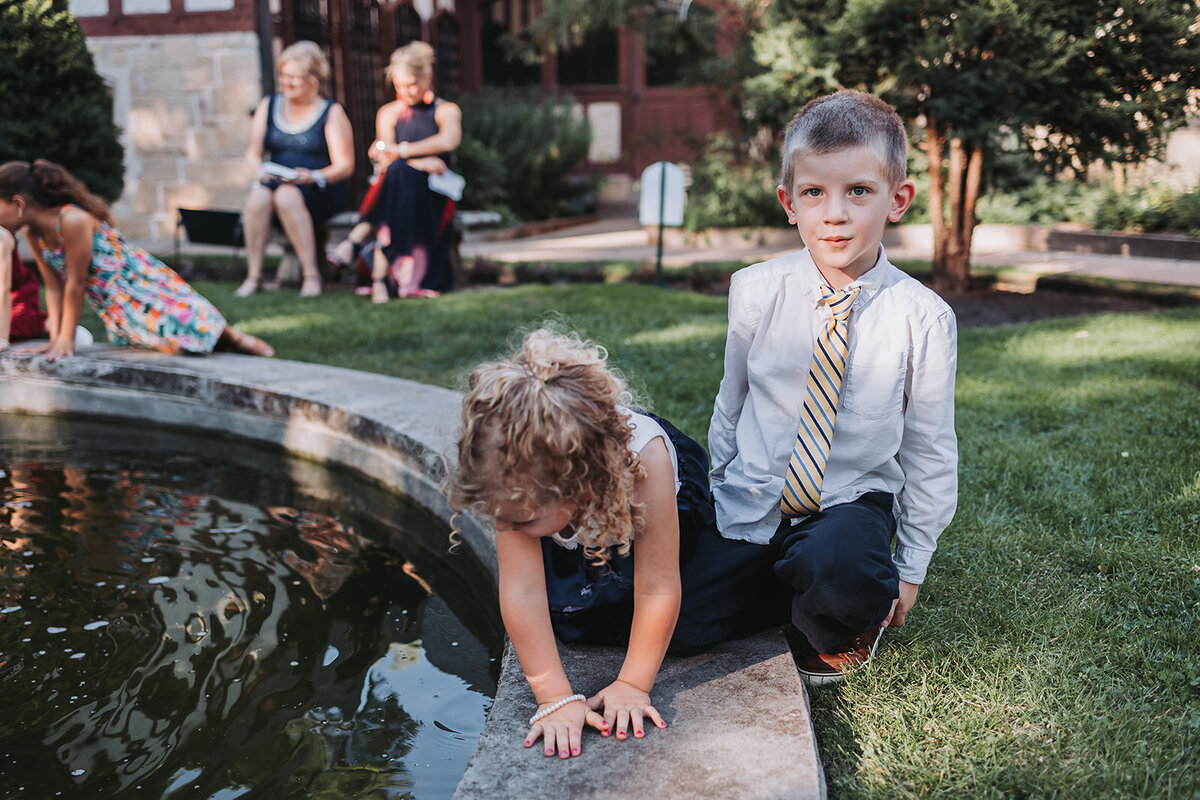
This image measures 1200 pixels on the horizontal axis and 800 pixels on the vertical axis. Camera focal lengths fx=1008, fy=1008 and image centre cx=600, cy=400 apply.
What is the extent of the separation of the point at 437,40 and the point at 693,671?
1253 centimetres

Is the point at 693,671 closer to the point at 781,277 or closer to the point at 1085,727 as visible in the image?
the point at 1085,727

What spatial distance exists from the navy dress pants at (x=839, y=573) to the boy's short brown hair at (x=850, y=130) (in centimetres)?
72

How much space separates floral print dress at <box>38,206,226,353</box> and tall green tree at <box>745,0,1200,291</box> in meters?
3.79

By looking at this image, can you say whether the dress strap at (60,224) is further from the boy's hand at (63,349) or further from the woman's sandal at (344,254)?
the woman's sandal at (344,254)

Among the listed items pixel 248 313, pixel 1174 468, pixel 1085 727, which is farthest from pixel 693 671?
pixel 248 313

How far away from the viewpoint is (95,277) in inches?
190

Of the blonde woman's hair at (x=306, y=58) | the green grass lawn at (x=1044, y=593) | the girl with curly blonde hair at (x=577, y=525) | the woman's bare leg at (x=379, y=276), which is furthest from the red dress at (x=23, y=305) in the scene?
the girl with curly blonde hair at (x=577, y=525)

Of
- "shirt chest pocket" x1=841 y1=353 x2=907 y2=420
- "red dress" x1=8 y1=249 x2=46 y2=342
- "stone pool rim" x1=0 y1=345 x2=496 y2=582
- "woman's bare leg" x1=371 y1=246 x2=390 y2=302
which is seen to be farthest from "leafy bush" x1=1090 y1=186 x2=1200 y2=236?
"red dress" x1=8 y1=249 x2=46 y2=342

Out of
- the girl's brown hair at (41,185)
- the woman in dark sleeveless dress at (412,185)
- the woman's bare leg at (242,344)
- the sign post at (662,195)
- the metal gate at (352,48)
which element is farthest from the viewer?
the metal gate at (352,48)

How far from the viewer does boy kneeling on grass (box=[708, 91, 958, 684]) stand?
2043mm

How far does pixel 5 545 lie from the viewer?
3.04 meters

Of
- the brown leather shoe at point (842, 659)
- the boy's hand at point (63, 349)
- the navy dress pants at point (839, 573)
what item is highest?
the boy's hand at point (63, 349)

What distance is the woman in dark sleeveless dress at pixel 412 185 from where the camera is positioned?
6.91 meters

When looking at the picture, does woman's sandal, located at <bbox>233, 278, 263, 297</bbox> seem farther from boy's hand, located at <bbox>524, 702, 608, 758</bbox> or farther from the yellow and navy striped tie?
boy's hand, located at <bbox>524, 702, 608, 758</bbox>
